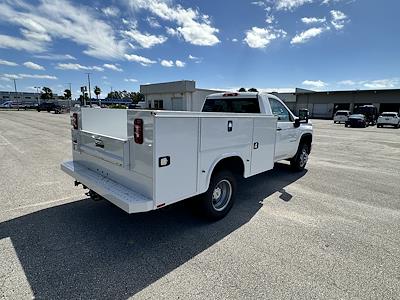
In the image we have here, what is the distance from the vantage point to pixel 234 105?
5.62 metres

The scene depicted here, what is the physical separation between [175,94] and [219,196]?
39.5 metres

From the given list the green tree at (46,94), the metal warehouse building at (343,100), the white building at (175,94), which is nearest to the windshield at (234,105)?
the white building at (175,94)

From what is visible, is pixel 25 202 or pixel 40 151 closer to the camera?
pixel 25 202

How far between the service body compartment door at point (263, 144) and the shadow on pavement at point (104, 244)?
2.59 feet

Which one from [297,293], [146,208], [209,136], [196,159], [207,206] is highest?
[209,136]

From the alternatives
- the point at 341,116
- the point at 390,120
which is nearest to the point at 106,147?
the point at 390,120

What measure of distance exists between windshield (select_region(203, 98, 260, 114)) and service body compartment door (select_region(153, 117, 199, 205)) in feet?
8.04

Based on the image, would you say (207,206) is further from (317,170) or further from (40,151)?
(40,151)

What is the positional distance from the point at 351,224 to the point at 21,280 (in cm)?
459

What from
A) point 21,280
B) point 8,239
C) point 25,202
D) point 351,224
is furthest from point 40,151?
point 351,224

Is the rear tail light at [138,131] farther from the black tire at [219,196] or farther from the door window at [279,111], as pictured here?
the door window at [279,111]

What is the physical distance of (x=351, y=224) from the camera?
→ 407 centimetres

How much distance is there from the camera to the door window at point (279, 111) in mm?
5559

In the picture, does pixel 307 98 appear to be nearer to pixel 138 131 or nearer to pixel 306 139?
pixel 306 139
